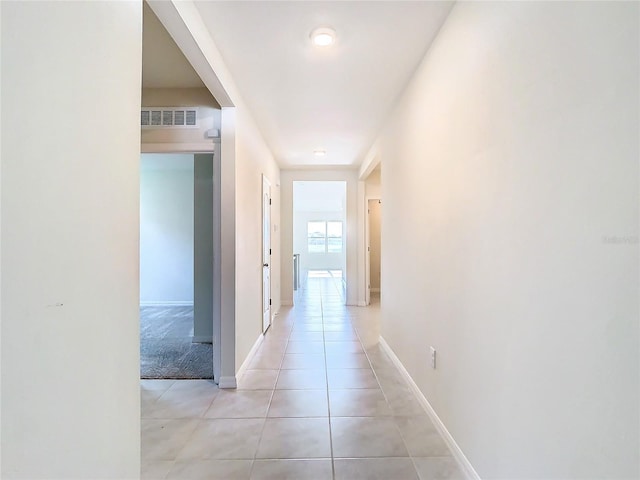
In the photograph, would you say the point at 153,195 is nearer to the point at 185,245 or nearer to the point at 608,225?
the point at 185,245

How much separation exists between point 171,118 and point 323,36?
158 cm

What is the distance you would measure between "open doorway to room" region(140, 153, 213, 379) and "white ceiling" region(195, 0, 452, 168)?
1.53 meters

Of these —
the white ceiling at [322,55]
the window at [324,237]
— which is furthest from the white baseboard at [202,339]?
the window at [324,237]

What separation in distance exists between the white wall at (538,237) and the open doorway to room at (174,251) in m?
2.86

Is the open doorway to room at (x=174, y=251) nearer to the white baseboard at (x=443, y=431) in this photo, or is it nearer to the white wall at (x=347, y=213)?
the white wall at (x=347, y=213)

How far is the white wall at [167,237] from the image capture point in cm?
605

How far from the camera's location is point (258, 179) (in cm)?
379

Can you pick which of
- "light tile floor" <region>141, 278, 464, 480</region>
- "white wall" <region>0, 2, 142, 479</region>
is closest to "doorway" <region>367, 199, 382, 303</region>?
"light tile floor" <region>141, 278, 464, 480</region>

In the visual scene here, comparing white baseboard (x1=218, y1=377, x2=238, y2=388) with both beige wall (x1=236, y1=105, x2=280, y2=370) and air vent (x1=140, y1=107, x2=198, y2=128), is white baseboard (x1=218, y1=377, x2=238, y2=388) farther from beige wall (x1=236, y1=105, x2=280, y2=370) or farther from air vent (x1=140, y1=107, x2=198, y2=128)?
air vent (x1=140, y1=107, x2=198, y2=128)

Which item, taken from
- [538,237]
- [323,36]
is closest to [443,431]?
[538,237]

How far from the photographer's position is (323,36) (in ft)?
6.47

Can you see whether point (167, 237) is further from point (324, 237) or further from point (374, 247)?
point (324, 237)

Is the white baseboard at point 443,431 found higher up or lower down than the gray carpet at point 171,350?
higher up

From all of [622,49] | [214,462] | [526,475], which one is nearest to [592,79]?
[622,49]
